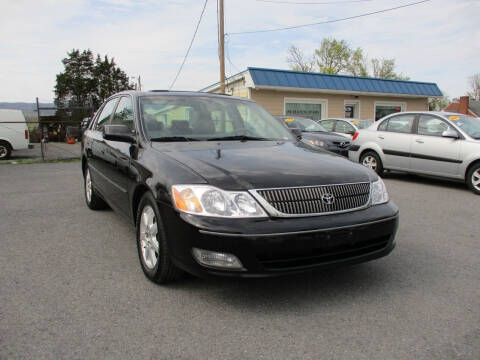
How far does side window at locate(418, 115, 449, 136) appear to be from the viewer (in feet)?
26.3

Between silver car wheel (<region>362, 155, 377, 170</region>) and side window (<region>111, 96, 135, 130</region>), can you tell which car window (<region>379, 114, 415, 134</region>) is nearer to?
silver car wheel (<region>362, 155, 377, 170</region>)

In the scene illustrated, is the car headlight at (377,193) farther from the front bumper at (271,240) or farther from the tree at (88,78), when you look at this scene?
the tree at (88,78)

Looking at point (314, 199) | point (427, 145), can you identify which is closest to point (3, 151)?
point (427, 145)

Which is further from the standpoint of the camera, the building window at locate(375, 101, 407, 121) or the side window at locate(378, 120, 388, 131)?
the building window at locate(375, 101, 407, 121)

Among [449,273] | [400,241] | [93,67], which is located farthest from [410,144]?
[93,67]

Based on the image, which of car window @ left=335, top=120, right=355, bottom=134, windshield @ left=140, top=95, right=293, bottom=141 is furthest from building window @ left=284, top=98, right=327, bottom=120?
windshield @ left=140, top=95, right=293, bottom=141

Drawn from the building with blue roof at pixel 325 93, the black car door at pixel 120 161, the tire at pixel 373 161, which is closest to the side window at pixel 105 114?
A: the black car door at pixel 120 161

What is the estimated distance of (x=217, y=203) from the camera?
8.63ft

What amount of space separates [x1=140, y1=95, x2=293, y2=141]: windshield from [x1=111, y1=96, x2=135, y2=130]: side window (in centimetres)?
18

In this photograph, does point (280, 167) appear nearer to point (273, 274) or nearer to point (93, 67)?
point (273, 274)

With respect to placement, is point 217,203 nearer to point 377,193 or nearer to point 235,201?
point 235,201

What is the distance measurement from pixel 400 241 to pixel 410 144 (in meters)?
4.71

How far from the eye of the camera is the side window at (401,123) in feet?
28.1

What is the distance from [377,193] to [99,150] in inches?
Result: 130
